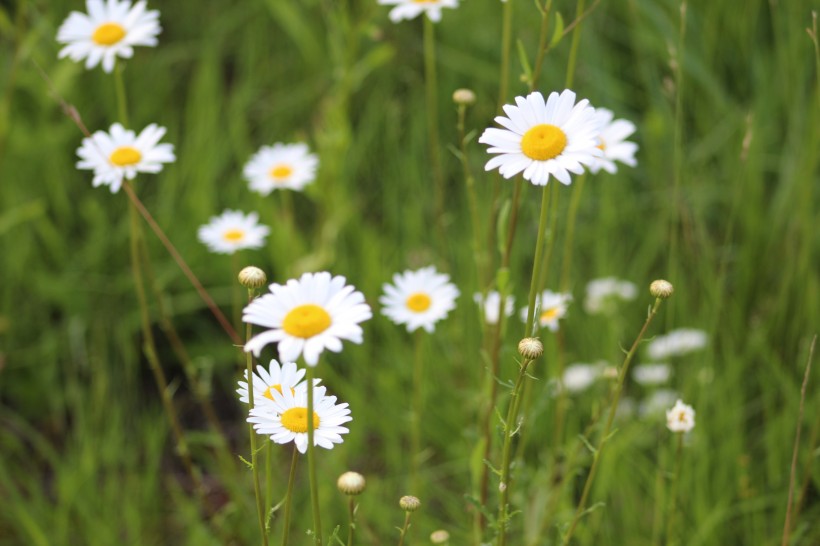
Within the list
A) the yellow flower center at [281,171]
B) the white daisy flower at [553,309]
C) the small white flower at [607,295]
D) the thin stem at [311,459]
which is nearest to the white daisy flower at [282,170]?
the yellow flower center at [281,171]

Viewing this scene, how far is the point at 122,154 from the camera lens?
1.61 meters

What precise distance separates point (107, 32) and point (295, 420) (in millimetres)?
970

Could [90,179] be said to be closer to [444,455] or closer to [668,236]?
[444,455]

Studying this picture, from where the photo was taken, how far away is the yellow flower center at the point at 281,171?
221 cm

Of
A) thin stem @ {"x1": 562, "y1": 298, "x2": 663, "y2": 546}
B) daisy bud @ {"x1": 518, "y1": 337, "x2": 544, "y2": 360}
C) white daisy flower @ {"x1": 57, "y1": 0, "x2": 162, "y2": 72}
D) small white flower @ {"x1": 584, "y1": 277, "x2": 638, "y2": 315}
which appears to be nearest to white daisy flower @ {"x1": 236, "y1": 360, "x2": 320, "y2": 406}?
daisy bud @ {"x1": 518, "y1": 337, "x2": 544, "y2": 360}

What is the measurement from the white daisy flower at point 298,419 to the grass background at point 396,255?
640mm

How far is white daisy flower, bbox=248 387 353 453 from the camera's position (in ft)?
3.49

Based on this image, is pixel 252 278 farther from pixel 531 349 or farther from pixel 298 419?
pixel 531 349

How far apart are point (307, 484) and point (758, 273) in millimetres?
1368

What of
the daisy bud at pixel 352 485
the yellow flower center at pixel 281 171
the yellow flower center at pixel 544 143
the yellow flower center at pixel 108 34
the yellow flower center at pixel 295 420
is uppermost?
the yellow flower center at pixel 281 171

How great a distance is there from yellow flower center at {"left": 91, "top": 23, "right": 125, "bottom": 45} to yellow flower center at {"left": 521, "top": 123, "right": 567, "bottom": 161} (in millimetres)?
901

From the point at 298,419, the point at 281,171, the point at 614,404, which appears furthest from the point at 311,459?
the point at 281,171

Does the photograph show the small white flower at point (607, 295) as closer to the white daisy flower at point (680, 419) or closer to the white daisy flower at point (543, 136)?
the white daisy flower at point (680, 419)

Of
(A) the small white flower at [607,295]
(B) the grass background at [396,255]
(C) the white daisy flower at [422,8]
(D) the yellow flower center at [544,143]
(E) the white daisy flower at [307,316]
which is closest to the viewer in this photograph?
(E) the white daisy flower at [307,316]
